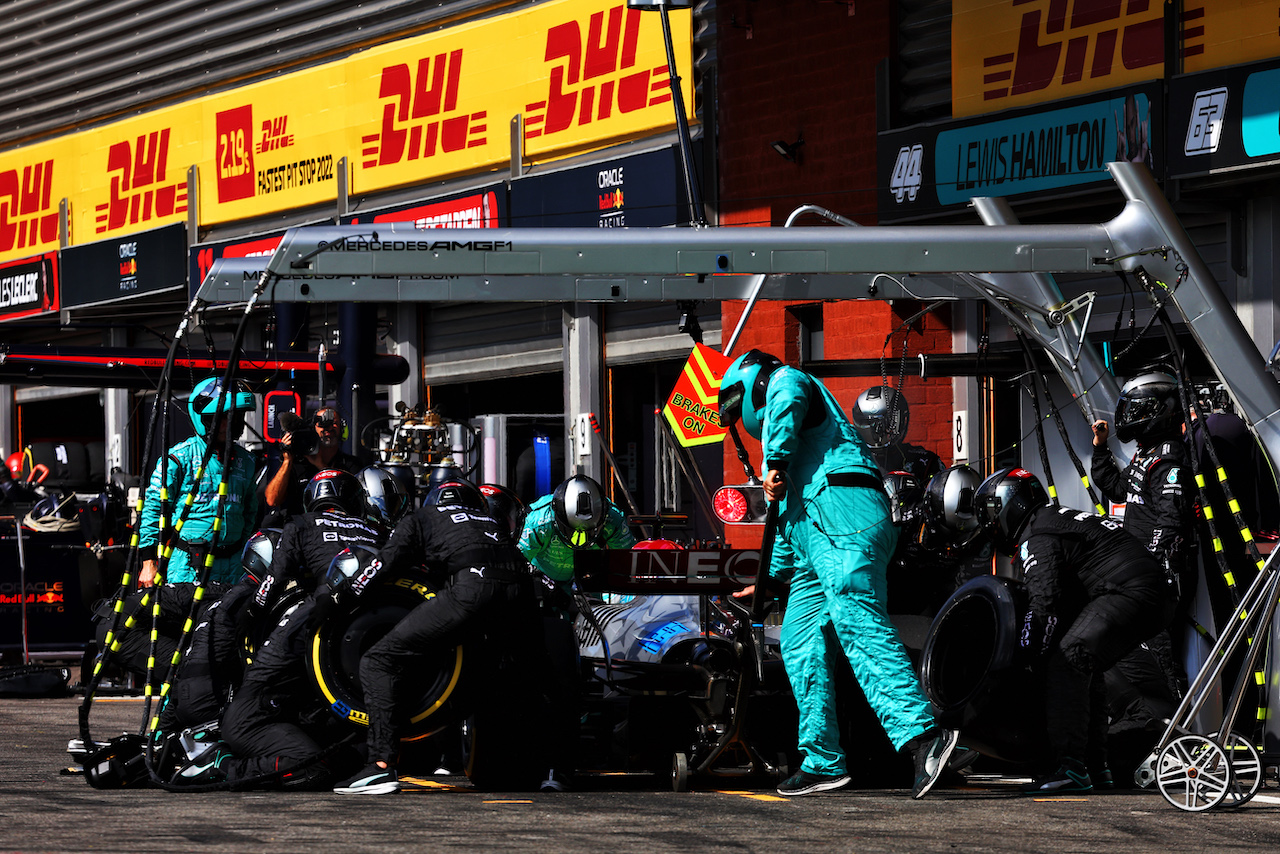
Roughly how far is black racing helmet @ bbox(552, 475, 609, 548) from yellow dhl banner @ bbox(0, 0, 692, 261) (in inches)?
269

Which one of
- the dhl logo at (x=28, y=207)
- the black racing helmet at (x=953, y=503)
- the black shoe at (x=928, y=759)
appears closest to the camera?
the black shoe at (x=928, y=759)

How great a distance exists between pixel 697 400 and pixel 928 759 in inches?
203

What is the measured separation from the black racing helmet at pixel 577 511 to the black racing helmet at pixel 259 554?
151 centimetres

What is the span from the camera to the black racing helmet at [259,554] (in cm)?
886

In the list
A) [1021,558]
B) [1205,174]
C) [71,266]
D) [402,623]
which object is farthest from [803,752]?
[71,266]

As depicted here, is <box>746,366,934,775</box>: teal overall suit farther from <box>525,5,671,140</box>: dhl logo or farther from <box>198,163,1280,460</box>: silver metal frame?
<box>525,5,671,140</box>: dhl logo

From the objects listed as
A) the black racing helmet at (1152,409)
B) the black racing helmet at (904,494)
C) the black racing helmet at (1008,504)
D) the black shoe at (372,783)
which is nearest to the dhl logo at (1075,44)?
the black racing helmet at (904,494)

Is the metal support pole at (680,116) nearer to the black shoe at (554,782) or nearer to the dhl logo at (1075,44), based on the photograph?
the dhl logo at (1075,44)

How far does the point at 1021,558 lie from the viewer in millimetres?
7840

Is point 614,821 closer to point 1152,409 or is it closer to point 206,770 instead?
point 206,770

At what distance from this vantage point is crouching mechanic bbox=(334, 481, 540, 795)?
24.8 ft

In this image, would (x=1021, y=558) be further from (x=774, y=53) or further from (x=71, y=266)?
(x=71, y=266)

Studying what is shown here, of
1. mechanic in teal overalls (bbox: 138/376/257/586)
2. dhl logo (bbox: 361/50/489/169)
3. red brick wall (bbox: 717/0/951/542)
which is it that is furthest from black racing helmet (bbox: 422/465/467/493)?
dhl logo (bbox: 361/50/489/169)

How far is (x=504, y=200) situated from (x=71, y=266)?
28.3 ft
